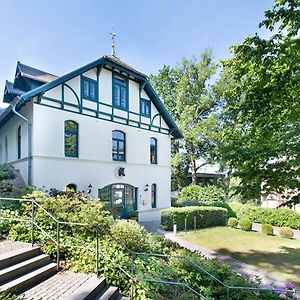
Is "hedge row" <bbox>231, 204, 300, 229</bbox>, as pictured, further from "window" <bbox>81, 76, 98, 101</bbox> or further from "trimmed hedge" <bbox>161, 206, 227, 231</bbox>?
"window" <bbox>81, 76, 98, 101</bbox>

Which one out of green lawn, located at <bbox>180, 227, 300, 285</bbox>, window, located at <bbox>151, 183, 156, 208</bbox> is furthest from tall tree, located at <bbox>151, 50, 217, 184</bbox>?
green lawn, located at <bbox>180, 227, 300, 285</bbox>

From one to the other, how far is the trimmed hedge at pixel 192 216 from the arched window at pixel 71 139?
6.68 meters

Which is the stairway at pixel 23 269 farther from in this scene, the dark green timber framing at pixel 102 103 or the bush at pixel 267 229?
the bush at pixel 267 229

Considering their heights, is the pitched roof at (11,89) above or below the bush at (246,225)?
above

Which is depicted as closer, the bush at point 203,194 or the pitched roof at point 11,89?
the pitched roof at point 11,89

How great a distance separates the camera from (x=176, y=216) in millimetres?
16547

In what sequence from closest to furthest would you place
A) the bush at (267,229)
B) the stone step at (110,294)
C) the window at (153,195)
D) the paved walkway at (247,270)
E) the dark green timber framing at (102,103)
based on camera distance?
the stone step at (110,294)
the paved walkway at (247,270)
the dark green timber framing at (102,103)
the bush at (267,229)
the window at (153,195)

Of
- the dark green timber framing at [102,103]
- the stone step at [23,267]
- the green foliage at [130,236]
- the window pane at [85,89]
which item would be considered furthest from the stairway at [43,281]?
the window pane at [85,89]

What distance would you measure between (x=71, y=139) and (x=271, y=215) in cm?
1514

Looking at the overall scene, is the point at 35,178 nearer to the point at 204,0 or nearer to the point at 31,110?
the point at 31,110

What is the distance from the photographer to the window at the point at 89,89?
48.0ft

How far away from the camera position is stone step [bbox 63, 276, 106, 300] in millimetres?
4848

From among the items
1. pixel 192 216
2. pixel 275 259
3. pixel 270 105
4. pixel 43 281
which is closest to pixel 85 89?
pixel 270 105

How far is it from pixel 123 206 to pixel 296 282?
33.9ft
